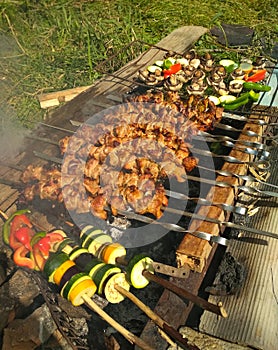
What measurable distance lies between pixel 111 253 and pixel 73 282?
0.51m

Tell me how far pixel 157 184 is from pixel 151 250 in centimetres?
77

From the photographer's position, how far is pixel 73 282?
3.66 metres

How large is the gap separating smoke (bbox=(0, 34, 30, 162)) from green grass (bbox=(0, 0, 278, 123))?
3 centimetres

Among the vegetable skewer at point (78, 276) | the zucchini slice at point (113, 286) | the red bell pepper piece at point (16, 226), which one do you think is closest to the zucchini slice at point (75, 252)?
the vegetable skewer at point (78, 276)

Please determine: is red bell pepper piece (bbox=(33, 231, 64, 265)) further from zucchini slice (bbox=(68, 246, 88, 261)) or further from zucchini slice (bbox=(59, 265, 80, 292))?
zucchini slice (bbox=(59, 265, 80, 292))

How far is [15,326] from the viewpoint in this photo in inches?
155

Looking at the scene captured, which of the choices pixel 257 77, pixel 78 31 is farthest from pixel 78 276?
pixel 78 31

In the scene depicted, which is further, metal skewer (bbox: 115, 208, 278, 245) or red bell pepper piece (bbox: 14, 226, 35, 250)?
red bell pepper piece (bbox: 14, 226, 35, 250)

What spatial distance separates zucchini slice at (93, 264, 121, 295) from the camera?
3709 millimetres

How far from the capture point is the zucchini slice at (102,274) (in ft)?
12.2

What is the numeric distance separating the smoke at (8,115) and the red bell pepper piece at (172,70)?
2553 mm

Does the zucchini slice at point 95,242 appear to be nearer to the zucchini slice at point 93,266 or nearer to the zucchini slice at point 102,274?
the zucchini slice at point 93,266

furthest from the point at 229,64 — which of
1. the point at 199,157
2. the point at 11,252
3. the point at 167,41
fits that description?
the point at 11,252

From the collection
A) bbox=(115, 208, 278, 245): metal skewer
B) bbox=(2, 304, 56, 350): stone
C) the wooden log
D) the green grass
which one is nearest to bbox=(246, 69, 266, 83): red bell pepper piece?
the green grass
